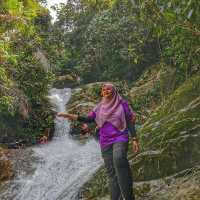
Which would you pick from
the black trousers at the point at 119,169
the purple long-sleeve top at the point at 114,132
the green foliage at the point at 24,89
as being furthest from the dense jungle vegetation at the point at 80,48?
the black trousers at the point at 119,169

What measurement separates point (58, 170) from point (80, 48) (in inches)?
889

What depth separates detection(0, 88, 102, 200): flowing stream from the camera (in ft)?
37.6

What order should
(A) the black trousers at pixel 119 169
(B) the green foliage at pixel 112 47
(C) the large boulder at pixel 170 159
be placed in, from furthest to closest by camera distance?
1. (B) the green foliage at pixel 112 47
2. (C) the large boulder at pixel 170 159
3. (A) the black trousers at pixel 119 169

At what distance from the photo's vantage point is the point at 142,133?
9.64 m

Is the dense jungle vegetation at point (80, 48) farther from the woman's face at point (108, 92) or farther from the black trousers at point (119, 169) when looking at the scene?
the black trousers at point (119, 169)

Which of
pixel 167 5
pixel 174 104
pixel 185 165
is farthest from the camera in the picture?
pixel 174 104

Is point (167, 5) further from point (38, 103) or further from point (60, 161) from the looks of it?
point (38, 103)

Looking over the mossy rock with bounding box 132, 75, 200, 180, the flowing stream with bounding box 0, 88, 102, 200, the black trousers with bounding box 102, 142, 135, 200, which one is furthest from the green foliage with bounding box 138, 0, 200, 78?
the flowing stream with bounding box 0, 88, 102, 200

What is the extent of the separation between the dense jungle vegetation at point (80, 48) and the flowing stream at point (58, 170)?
5.80ft

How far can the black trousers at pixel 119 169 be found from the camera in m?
6.66

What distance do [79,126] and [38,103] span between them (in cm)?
222

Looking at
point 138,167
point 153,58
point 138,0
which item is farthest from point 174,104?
point 153,58

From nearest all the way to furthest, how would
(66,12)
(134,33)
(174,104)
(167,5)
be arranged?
1. (167,5)
2. (174,104)
3. (134,33)
4. (66,12)

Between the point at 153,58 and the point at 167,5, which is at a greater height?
the point at 167,5
